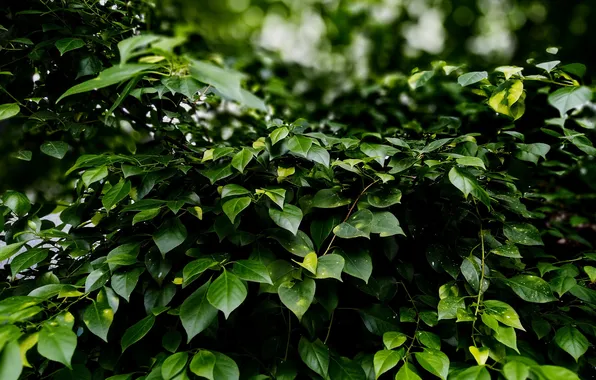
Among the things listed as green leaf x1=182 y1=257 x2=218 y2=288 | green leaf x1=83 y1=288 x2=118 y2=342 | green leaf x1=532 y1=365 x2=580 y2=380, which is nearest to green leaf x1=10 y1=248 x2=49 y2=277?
green leaf x1=83 y1=288 x2=118 y2=342

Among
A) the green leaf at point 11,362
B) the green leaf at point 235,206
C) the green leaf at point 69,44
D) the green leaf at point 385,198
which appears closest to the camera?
the green leaf at point 11,362

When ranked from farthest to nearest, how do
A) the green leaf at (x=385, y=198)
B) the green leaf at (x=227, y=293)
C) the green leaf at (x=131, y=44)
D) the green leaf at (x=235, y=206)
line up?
the green leaf at (x=385, y=198) < the green leaf at (x=235, y=206) < the green leaf at (x=227, y=293) < the green leaf at (x=131, y=44)

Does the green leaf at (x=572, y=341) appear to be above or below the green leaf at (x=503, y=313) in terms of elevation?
below

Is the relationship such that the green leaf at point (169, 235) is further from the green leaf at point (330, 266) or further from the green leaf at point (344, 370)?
the green leaf at point (344, 370)

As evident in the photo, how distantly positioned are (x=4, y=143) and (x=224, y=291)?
1229mm

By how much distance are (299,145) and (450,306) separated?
0.51 m

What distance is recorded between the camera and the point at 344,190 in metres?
1.01

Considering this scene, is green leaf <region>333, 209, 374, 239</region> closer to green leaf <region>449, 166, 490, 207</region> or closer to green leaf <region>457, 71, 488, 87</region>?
green leaf <region>449, 166, 490, 207</region>

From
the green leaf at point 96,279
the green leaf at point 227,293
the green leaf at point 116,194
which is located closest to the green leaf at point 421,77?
the green leaf at point 227,293

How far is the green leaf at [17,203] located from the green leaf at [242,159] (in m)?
0.65

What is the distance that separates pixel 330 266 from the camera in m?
0.80

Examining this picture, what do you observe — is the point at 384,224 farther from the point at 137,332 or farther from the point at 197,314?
the point at 137,332

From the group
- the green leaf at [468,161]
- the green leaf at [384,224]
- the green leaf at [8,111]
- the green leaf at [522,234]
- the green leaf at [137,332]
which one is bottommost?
the green leaf at [137,332]

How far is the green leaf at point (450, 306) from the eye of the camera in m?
0.84
